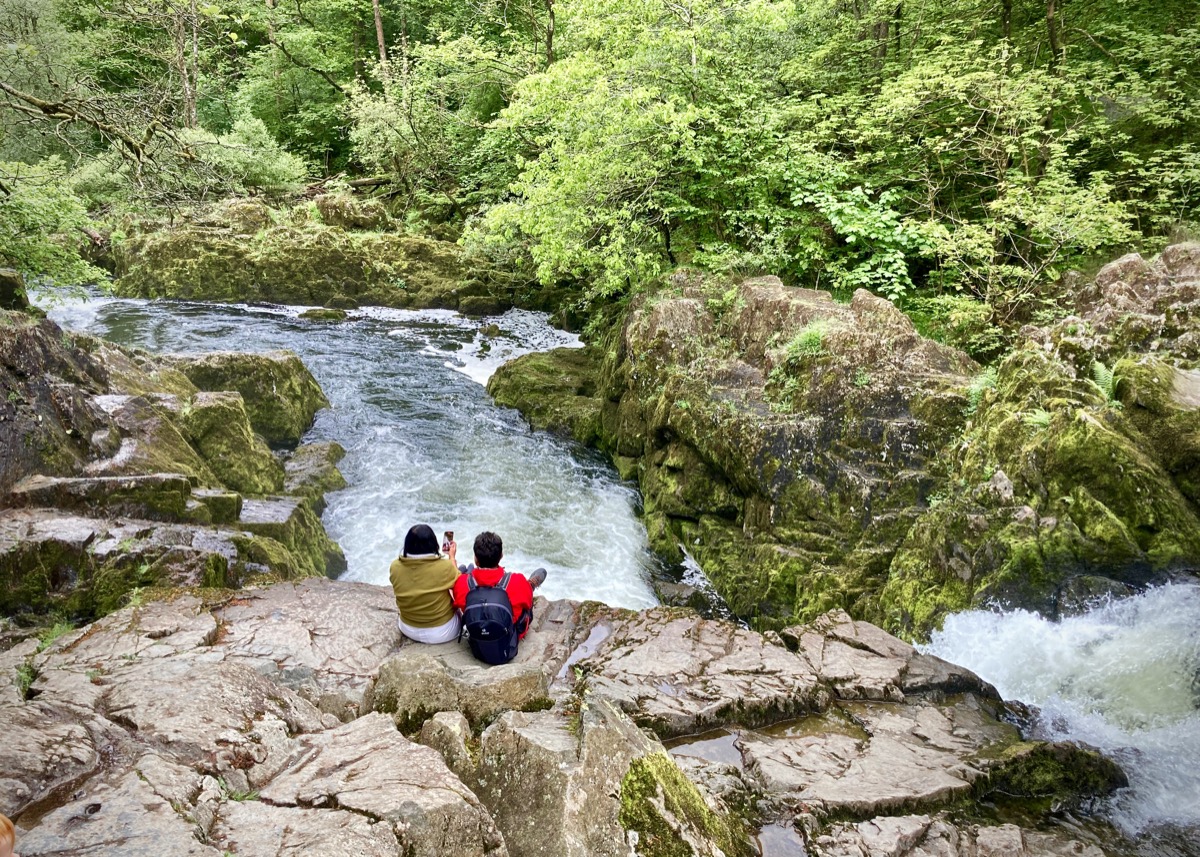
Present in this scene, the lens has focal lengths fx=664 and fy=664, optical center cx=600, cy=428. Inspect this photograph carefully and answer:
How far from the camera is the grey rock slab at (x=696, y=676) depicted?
20.1 ft

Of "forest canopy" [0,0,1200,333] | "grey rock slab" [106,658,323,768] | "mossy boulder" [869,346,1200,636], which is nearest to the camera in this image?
"grey rock slab" [106,658,323,768]

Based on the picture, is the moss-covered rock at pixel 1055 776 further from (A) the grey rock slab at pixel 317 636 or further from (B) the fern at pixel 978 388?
(A) the grey rock slab at pixel 317 636

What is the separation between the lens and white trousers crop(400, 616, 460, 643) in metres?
6.67

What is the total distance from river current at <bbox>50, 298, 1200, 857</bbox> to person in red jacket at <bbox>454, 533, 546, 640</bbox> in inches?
133

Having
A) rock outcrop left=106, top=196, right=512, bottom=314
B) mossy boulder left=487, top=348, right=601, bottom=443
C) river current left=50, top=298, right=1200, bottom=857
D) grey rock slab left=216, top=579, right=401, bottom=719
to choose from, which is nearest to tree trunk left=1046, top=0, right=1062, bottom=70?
mossy boulder left=487, top=348, right=601, bottom=443

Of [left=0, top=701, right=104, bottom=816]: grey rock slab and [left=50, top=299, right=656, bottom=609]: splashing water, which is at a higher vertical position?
[left=0, top=701, right=104, bottom=816]: grey rock slab

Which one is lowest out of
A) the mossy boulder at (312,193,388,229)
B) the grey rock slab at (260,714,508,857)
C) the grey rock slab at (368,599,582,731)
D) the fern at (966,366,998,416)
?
the grey rock slab at (368,599,582,731)

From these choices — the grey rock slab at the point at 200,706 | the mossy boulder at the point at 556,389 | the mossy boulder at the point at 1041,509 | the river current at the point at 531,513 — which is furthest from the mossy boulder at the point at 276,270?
the grey rock slab at the point at 200,706

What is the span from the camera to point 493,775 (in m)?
4.11

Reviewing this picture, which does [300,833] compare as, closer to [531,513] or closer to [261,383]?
[531,513]

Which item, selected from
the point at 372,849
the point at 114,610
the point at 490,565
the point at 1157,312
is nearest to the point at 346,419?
the point at 114,610

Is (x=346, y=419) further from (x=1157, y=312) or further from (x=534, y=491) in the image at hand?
(x=1157, y=312)

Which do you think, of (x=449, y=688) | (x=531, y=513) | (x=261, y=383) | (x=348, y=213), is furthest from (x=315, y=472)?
(x=348, y=213)

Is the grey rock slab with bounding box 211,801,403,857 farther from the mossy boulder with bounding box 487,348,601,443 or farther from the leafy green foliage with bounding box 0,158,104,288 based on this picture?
the mossy boulder with bounding box 487,348,601,443
